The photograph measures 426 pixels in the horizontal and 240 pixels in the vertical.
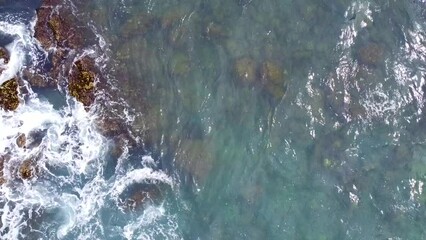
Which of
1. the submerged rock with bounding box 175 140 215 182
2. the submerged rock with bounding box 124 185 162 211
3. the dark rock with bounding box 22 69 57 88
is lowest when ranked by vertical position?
the submerged rock with bounding box 124 185 162 211

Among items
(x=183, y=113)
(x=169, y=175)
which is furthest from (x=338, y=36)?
(x=169, y=175)

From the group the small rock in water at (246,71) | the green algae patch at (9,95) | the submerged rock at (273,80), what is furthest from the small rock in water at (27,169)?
the submerged rock at (273,80)

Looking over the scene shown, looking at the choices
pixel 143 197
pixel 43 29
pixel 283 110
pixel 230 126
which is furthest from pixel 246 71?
pixel 43 29

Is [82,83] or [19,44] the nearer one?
[82,83]

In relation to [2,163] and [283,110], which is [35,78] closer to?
[2,163]

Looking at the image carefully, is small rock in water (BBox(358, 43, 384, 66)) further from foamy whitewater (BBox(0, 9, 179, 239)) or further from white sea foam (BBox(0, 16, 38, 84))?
white sea foam (BBox(0, 16, 38, 84))

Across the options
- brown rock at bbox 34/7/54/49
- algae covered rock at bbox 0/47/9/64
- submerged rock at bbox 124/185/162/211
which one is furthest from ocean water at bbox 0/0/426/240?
brown rock at bbox 34/7/54/49
